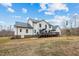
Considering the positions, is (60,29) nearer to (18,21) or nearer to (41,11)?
(41,11)

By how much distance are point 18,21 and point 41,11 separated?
1.07ft

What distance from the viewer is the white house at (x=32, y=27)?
8.71ft

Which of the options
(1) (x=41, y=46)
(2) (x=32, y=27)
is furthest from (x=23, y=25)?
(1) (x=41, y=46)

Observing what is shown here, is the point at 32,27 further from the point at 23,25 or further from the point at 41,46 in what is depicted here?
the point at 41,46

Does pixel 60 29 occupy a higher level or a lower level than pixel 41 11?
lower

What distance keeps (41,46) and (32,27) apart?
0.90 ft

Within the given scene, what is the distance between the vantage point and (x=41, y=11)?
8.80ft

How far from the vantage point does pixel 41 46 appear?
2.68 metres

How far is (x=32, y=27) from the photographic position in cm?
267

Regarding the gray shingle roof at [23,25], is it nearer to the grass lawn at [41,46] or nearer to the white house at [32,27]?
the white house at [32,27]

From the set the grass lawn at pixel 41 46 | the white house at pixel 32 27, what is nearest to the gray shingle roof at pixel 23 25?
the white house at pixel 32 27

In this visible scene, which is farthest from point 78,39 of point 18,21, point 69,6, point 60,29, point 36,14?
point 18,21

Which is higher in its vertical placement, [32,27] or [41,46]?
[32,27]

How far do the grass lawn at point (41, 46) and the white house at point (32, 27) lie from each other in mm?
93
